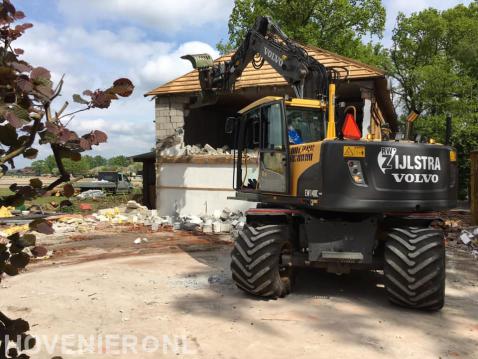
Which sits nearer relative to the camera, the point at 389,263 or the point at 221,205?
the point at 389,263

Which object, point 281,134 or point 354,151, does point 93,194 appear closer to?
point 281,134

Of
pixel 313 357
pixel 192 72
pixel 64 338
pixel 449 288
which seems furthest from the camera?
pixel 192 72

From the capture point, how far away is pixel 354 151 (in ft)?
19.5

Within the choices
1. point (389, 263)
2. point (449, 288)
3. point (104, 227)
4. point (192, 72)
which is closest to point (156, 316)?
point (389, 263)

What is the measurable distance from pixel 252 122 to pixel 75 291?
12.5ft

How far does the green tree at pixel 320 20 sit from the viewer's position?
2872cm

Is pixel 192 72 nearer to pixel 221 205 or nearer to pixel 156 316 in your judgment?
pixel 221 205

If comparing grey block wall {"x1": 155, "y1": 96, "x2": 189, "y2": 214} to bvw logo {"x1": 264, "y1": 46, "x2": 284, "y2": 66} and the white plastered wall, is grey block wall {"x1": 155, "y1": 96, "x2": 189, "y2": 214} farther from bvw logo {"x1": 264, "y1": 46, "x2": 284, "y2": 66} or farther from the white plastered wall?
bvw logo {"x1": 264, "y1": 46, "x2": 284, "y2": 66}

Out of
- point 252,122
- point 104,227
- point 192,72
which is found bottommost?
point 104,227

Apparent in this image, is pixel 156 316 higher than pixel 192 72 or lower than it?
lower

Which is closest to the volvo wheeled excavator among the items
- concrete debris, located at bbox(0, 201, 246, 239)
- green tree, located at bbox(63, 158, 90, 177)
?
green tree, located at bbox(63, 158, 90, 177)

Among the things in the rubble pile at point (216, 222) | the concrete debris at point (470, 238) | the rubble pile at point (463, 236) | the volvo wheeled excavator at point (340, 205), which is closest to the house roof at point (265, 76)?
the rubble pile at point (216, 222)

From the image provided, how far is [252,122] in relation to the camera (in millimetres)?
7703

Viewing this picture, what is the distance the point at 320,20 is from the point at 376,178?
2611 centimetres
